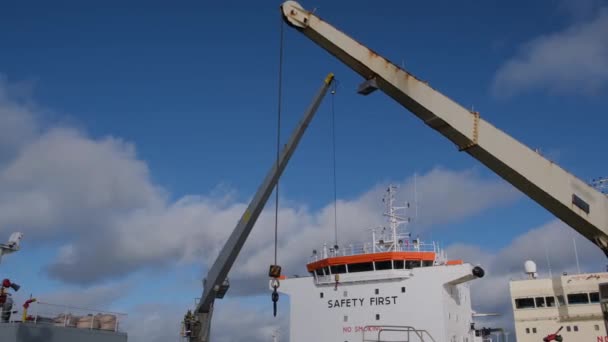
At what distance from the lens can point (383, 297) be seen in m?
26.5

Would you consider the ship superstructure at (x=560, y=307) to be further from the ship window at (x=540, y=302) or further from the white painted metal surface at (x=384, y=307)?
the white painted metal surface at (x=384, y=307)

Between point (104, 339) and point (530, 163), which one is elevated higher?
point (530, 163)

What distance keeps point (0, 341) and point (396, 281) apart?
1819 cm

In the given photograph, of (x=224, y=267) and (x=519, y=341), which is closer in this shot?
(x=224, y=267)

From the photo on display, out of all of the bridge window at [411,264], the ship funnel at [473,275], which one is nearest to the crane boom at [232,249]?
the bridge window at [411,264]

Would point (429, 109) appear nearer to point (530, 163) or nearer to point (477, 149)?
point (477, 149)

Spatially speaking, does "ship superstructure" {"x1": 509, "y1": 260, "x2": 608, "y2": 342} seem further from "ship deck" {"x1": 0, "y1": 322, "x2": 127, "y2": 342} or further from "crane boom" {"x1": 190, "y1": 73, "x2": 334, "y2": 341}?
"ship deck" {"x1": 0, "y1": 322, "x2": 127, "y2": 342}

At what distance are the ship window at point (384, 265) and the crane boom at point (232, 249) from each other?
827cm

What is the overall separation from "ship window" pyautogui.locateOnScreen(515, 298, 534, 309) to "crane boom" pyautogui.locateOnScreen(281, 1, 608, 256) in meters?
18.4

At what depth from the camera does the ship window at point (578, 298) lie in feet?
91.7

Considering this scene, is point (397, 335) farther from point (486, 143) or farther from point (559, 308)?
point (486, 143)

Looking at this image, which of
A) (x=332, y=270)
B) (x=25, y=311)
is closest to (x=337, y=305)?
(x=332, y=270)

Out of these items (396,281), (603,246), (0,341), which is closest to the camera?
(603,246)

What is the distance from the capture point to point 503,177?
45.9 ft
